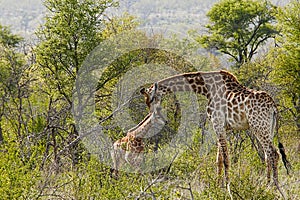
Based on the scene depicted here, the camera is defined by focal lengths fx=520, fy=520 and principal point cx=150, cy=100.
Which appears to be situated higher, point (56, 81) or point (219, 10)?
point (219, 10)

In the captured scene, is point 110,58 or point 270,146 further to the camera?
point 110,58

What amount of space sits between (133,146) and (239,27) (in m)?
23.5

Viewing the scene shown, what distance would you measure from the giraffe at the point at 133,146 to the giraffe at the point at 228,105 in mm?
536

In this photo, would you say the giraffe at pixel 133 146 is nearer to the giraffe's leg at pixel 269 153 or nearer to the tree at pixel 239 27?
the giraffe's leg at pixel 269 153

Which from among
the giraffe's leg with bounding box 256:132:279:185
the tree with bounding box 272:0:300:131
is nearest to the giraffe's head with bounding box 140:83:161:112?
the giraffe's leg with bounding box 256:132:279:185

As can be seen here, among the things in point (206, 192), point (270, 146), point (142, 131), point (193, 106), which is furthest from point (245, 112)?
point (193, 106)

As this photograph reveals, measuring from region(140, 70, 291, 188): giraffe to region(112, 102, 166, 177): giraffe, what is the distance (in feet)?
1.76

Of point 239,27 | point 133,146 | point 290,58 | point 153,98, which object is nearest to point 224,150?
point 153,98

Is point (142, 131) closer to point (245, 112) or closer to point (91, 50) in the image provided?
point (245, 112)

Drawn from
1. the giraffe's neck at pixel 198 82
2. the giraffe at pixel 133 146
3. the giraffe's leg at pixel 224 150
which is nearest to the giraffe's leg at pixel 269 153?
the giraffe's leg at pixel 224 150

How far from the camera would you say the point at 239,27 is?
102ft

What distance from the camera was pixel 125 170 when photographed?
862 centimetres

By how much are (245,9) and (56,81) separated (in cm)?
1954

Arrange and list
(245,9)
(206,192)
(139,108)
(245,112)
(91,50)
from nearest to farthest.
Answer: (206,192)
(245,112)
(139,108)
(91,50)
(245,9)
